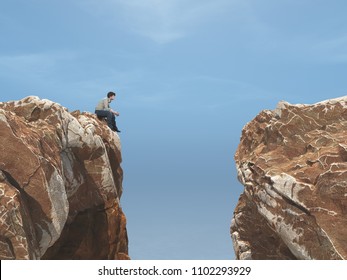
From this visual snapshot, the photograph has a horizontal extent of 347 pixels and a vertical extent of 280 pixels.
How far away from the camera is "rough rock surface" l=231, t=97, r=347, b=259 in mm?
13781

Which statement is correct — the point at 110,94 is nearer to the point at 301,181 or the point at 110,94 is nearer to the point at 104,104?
the point at 104,104

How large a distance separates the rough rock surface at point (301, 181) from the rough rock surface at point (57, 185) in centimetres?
642

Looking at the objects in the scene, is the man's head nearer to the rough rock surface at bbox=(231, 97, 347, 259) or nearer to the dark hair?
the dark hair

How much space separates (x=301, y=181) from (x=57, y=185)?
7.61m

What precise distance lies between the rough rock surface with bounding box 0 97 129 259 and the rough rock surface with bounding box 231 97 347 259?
6.42 meters

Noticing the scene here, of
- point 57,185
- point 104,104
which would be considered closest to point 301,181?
point 57,185

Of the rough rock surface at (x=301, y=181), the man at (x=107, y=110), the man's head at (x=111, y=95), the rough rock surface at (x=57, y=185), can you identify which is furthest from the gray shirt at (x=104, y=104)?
the rough rock surface at (x=301, y=181)

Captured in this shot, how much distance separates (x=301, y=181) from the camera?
14.5 meters

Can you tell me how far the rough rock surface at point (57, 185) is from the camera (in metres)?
13.5

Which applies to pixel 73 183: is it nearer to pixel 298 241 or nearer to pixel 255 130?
pixel 255 130

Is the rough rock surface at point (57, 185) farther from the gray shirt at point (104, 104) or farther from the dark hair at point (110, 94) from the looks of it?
the dark hair at point (110, 94)

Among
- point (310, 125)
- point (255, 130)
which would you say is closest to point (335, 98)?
point (310, 125)

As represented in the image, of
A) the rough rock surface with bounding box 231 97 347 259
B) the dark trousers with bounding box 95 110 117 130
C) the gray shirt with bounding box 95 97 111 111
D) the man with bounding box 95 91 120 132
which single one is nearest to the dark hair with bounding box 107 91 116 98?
the man with bounding box 95 91 120 132
